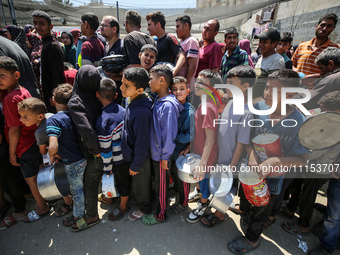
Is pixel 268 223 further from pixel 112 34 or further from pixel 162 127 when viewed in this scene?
pixel 112 34

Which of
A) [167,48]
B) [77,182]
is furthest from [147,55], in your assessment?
[77,182]

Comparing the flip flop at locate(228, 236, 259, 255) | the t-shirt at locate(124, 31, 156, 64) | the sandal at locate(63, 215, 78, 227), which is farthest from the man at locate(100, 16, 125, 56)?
the flip flop at locate(228, 236, 259, 255)

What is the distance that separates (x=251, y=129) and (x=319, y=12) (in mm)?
8916

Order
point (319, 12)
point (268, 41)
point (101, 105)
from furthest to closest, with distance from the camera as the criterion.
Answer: point (319, 12)
point (268, 41)
point (101, 105)

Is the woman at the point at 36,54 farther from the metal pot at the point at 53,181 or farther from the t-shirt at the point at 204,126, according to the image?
the t-shirt at the point at 204,126

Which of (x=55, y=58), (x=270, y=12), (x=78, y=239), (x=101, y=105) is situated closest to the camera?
(x=78, y=239)

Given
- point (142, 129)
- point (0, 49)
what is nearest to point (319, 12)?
point (142, 129)

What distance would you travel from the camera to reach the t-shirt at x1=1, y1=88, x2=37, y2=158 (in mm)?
2164

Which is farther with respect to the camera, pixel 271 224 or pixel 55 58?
pixel 55 58

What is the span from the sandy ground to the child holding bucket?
262 millimetres

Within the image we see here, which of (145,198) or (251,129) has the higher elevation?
(251,129)

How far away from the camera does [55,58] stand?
304 centimetres

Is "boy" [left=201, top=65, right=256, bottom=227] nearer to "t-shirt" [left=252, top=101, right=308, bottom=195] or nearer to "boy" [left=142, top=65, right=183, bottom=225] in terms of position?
"t-shirt" [left=252, top=101, right=308, bottom=195]

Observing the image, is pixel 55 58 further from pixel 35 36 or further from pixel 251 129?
pixel 251 129
